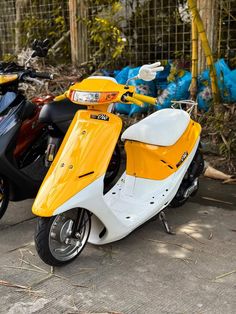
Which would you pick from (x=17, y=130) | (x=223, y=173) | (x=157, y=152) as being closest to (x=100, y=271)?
(x=157, y=152)

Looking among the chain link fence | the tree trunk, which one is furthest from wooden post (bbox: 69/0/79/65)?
→ the tree trunk

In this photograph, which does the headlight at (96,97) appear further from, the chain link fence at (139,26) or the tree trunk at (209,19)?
the chain link fence at (139,26)

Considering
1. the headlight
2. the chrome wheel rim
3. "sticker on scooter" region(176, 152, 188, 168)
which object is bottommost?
the chrome wheel rim

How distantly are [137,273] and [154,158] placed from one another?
3.09 feet

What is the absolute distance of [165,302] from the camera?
2357 millimetres

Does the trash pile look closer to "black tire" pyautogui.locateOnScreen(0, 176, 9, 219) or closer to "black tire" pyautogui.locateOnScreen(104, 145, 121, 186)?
"black tire" pyautogui.locateOnScreen(104, 145, 121, 186)

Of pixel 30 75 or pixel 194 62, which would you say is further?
pixel 194 62

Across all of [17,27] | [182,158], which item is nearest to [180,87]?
[182,158]

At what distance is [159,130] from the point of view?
3.22 metres

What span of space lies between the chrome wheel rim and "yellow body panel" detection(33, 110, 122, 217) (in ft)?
0.58

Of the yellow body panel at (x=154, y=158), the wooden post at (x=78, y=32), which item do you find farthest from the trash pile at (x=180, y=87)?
the yellow body panel at (x=154, y=158)

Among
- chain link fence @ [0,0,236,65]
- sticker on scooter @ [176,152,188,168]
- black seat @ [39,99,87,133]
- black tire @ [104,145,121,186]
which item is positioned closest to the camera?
sticker on scooter @ [176,152,188,168]

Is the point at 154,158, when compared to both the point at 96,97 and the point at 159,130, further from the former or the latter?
the point at 96,97

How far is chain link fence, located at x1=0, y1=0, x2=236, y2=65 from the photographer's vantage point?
5.32 metres
